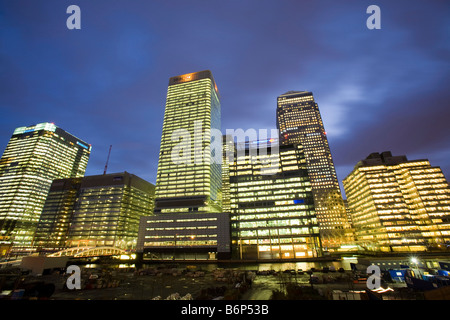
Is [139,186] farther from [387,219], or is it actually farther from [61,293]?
[387,219]

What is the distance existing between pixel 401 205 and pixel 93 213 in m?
232

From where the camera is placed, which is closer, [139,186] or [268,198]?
[268,198]

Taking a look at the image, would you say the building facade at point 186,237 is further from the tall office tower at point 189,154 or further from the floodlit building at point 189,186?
the tall office tower at point 189,154

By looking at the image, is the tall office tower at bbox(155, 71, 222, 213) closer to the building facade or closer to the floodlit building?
the floodlit building

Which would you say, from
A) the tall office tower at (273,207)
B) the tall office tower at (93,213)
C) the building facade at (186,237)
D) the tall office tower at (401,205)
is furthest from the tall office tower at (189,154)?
the tall office tower at (401,205)

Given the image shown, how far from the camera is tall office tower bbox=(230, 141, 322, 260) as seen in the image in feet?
343

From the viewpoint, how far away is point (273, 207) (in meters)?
115

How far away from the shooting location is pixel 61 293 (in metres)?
35.0

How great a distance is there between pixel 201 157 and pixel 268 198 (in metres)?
67.2

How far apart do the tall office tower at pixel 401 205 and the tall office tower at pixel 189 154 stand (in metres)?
112

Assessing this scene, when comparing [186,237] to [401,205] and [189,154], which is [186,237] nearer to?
[189,154]

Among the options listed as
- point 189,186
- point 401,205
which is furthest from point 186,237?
point 401,205
